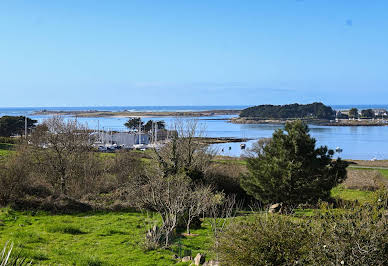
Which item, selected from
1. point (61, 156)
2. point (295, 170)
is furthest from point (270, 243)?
point (61, 156)

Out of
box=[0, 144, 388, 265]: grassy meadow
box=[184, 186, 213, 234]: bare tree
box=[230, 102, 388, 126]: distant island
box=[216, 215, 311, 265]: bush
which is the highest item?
box=[230, 102, 388, 126]: distant island

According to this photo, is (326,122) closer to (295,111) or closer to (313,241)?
(295,111)

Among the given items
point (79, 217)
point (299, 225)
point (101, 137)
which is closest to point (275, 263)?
point (299, 225)

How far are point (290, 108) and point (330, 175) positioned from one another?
6494 inches

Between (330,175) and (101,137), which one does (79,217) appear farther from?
(101,137)

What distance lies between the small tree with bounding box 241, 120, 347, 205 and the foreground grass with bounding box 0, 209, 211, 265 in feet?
26.0

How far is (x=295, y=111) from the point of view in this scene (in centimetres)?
18138

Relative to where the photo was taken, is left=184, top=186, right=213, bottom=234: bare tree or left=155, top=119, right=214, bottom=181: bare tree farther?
left=155, top=119, right=214, bottom=181: bare tree

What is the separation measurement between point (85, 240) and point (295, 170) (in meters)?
13.9

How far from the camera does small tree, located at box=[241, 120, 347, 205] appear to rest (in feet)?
79.5

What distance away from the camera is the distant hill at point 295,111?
177m

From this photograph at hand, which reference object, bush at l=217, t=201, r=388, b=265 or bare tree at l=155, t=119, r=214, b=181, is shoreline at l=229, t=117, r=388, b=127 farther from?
bush at l=217, t=201, r=388, b=265

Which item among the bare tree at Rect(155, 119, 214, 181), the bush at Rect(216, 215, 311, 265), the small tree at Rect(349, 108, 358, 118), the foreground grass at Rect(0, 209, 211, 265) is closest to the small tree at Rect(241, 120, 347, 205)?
the bare tree at Rect(155, 119, 214, 181)

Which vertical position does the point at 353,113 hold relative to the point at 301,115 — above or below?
above
